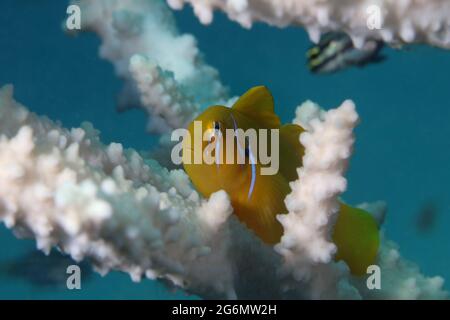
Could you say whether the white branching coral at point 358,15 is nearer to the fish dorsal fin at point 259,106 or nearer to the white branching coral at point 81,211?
the white branching coral at point 81,211

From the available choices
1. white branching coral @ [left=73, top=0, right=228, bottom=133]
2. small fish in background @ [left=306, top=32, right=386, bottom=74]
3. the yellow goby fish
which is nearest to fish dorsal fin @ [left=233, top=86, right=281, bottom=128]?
the yellow goby fish

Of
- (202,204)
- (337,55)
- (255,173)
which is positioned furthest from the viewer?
(337,55)

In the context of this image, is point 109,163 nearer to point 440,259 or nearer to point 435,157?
point 440,259

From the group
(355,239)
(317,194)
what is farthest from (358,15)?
(355,239)

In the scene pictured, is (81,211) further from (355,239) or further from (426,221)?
(426,221)

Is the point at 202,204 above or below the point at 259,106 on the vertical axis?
below

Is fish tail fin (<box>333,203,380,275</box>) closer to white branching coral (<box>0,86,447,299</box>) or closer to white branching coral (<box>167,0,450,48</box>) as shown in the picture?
white branching coral (<box>0,86,447,299</box>)
